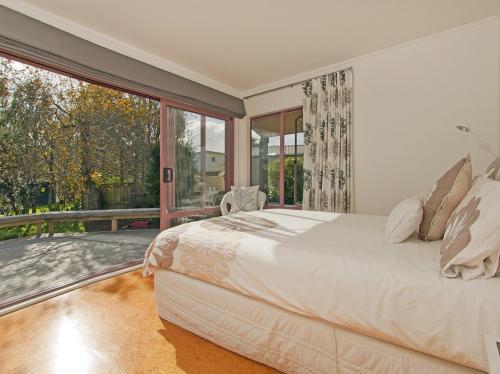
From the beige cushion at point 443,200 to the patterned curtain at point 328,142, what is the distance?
5.69 ft

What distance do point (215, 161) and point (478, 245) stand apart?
3503mm

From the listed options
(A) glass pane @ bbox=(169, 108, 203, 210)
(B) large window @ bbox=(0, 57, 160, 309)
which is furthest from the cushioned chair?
(B) large window @ bbox=(0, 57, 160, 309)

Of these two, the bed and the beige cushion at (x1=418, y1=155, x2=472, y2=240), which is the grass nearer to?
the bed

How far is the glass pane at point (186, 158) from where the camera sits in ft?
11.2

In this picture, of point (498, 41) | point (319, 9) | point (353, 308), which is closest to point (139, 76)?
point (319, 9)

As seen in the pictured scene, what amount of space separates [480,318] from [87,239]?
15.7 feet

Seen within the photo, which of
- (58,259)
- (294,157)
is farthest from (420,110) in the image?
(58,259)

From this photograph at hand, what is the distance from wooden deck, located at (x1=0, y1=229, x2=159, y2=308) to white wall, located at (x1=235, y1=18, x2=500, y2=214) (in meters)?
3.14

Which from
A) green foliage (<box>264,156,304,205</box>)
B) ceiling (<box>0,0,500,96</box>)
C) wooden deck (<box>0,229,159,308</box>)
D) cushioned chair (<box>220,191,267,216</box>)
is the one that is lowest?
wooden deck (<box>0,229,159,308</box>)

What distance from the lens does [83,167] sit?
4.41 metres

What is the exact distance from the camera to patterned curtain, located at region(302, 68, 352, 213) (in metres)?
3.18

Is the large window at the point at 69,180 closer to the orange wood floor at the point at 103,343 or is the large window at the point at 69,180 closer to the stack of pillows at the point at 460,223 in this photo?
the orange wood floor at the point at 103,343

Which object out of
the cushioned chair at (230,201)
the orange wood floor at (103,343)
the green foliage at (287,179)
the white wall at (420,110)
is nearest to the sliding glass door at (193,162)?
the cushioned chair at (230,201)

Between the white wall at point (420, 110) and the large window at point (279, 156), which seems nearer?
the white wall at point (420, 110)
